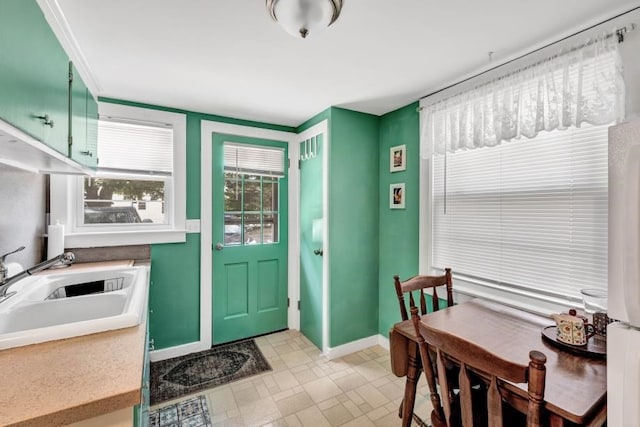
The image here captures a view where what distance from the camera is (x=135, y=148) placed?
8.08 ft

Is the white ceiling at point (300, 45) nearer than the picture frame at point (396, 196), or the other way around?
the white ceiling at point (300, 45)

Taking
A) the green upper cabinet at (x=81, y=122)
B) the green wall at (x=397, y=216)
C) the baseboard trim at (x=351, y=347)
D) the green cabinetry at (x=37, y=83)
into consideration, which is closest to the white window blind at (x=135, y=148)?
the green upper cabinet at (x=81, y=122)

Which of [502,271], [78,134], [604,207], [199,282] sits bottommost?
[199,282]

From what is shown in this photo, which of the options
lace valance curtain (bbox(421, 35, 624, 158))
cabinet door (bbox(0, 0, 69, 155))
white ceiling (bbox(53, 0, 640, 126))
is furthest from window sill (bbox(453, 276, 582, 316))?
cabinet door (bbox(0, 0, 69, 155))

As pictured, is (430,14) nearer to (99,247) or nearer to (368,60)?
(368,60)

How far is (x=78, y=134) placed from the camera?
1.57 m

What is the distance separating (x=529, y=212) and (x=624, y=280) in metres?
1.25

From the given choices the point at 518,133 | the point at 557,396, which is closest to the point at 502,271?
the point at 518,133

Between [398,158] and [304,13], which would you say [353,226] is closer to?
[398,158]

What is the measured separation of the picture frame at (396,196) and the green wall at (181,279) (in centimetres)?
179

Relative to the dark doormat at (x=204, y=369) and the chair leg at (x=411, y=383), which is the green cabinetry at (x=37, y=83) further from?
the chair leg at (x=411, y=383)

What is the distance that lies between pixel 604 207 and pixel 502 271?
2.15ft

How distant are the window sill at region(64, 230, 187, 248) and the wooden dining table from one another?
217cm

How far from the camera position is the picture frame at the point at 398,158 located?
256 centimetres
